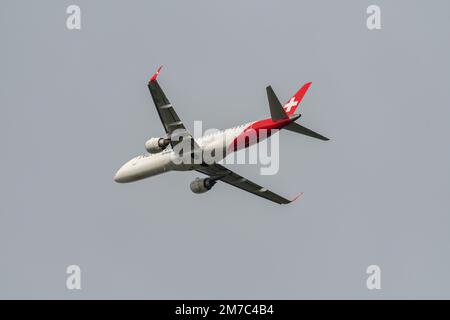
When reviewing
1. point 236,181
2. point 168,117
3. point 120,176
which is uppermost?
point 168,117

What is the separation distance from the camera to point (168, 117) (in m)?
66.2

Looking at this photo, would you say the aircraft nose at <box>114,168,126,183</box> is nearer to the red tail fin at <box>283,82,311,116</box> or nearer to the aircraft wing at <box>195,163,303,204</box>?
the aircraft wing at <box>195,163,303,204</box>

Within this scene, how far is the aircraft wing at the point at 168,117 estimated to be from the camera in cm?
6500

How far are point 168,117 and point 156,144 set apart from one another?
299cm

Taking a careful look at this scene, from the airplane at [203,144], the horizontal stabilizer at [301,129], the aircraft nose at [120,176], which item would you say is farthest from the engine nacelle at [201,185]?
the horizontal stabilizer at [301,129]

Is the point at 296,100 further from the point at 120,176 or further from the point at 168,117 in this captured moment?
the point at 120,176

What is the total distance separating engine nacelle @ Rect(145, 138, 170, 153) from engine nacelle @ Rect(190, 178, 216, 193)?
4.86 metres

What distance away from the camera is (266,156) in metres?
74.7

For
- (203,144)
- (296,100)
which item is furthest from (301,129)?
(203,144)

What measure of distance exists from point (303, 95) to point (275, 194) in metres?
9.92

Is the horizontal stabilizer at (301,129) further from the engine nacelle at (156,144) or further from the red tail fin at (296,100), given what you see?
the engine nacelle at (156,144)
